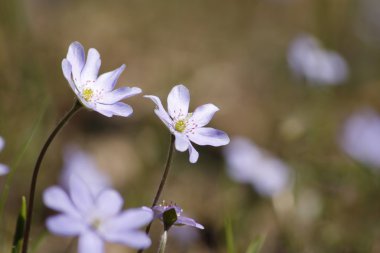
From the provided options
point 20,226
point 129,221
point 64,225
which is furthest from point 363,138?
point 64,225

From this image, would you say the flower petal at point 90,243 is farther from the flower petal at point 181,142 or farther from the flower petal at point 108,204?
the flower petal at point 181,142

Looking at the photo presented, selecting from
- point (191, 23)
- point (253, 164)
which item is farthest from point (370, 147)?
point (191, 23)

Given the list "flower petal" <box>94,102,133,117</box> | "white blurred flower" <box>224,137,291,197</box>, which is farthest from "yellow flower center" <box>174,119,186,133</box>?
"white blurred flower" <box>224,137,291,197</box>

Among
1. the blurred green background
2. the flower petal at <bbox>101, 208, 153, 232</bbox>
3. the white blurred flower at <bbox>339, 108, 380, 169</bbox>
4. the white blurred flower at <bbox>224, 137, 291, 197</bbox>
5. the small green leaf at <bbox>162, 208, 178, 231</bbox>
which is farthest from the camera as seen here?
the white blurred flower at <bbox>339, 108, 380, 169</bbox>

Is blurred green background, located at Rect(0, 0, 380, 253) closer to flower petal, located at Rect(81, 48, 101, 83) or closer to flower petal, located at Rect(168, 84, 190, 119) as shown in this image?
flower petal, located at Rect(81, 48, 101, 83)

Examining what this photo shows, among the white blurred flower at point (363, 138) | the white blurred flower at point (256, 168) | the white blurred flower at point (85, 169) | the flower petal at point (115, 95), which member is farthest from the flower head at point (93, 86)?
the white blurred flower at point (363, 138)

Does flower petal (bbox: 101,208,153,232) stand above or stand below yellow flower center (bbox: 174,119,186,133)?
below
